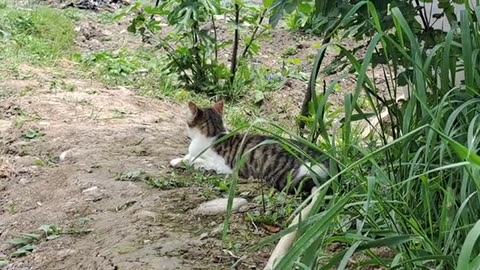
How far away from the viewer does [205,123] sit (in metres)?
4.10

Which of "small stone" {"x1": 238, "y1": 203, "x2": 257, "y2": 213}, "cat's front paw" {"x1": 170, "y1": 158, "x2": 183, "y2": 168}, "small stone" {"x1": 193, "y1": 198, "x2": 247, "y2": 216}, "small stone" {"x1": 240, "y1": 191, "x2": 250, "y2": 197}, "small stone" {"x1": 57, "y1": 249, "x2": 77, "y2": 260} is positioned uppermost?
"cat's front paw" {"x1": 170, "y1": 158, "x2": 183, "y2": 168}

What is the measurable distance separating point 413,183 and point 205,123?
7.46ft

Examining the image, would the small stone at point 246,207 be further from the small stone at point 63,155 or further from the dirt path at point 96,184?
the small stone at point 63,155

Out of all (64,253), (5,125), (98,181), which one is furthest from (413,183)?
(5,125)

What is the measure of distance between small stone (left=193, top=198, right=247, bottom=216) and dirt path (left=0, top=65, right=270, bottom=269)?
2.0 inches

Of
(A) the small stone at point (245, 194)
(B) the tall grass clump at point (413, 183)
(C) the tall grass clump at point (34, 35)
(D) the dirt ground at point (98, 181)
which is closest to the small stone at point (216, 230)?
(D) the dirt ground at point (98, 181)

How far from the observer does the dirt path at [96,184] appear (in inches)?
103

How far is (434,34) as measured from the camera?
2.62 metres

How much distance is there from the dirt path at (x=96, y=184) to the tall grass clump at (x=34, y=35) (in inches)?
26.8

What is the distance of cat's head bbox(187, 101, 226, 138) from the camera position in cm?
408

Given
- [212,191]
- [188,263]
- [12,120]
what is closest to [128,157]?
[212,191]

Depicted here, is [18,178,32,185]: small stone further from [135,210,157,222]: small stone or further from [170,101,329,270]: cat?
[135,210,157,222]: small stone

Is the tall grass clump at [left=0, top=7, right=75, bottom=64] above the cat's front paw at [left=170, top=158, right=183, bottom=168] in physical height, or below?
above

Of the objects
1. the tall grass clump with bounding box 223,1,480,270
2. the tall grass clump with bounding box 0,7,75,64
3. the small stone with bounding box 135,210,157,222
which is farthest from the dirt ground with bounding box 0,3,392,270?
the tall grass clump with bounding box 223,1,480,270
